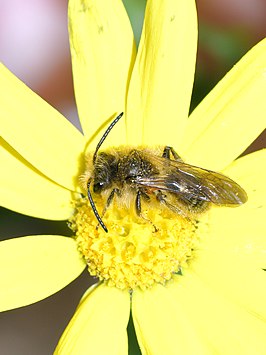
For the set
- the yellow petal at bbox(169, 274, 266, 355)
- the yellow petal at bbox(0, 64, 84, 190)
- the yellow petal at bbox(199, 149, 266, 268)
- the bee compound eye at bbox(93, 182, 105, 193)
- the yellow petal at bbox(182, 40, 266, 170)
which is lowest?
the yellow petal at bbox(169, 274, 266, 355)

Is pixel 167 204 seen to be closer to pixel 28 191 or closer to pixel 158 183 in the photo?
pixel 158 183

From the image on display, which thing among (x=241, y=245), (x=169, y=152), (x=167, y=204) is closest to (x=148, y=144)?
(x=169, y=152)

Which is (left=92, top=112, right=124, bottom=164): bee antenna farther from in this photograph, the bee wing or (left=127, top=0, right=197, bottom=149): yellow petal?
the bee wing

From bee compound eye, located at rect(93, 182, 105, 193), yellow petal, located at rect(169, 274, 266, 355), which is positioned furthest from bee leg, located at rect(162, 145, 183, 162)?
yellow petal, located at rect(169, 274, 266, 355)

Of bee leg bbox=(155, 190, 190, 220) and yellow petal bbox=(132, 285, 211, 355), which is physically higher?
bee leg bbox=(155, 190, 190, 220)

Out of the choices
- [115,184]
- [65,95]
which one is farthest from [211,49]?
[115,184]

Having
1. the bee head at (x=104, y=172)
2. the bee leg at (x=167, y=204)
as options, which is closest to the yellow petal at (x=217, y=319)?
the bee leg at (x=167, y=204)
